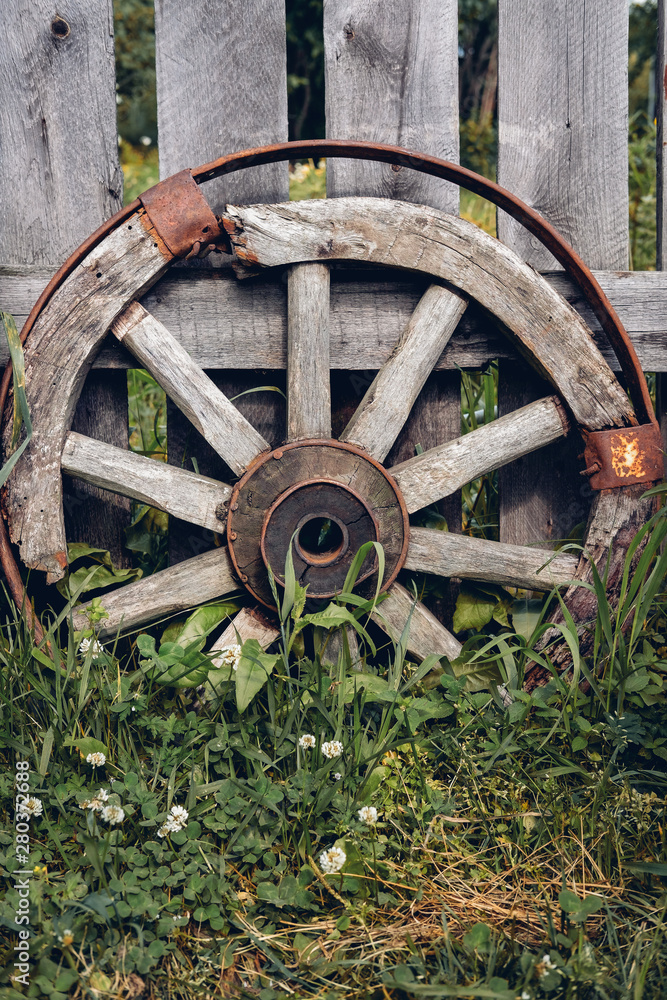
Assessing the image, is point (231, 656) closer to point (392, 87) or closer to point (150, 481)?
point (150, 481)

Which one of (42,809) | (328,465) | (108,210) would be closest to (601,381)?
(328,465)

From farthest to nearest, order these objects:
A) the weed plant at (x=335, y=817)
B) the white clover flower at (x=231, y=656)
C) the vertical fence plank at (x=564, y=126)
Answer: the vertical fence plank at (x=564, y=126) < the white clover flower at (x=231, y=656) < the weed plant at (x=335, y=817)

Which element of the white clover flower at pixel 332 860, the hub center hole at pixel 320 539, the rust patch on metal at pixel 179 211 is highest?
the rust patch on metal at pixel 179 211

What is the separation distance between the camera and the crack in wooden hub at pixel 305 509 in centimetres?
172

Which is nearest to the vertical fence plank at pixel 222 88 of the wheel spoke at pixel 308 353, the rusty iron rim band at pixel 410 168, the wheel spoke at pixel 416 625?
the rusty iron rim band at pixel 410 168

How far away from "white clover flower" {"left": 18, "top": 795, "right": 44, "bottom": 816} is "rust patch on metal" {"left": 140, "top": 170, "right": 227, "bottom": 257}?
1.28 m

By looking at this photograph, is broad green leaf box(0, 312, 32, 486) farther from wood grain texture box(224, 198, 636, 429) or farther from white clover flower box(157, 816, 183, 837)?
white clover flower box(157, 816, 183, 837)

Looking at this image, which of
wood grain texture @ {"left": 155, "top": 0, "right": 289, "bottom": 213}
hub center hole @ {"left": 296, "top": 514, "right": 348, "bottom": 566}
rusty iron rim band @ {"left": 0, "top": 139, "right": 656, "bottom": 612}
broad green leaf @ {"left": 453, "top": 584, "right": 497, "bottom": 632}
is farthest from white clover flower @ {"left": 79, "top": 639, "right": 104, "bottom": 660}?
wood grain texture @ {"left": 155, "top": 0, "right": 289, "bottom": 213}

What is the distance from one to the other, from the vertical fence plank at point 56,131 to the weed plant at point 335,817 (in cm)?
83

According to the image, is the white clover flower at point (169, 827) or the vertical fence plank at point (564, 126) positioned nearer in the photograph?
the white clover flower at point (169, 827)

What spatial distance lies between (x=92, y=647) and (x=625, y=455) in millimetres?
1395

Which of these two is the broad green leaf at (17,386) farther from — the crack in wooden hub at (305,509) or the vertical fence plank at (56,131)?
the crack in wooden hub at (305,509)

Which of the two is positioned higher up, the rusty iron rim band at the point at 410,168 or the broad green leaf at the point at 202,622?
the rusty iron rim band at the point at 410,168

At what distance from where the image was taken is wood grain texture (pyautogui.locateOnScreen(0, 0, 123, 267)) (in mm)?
1744
